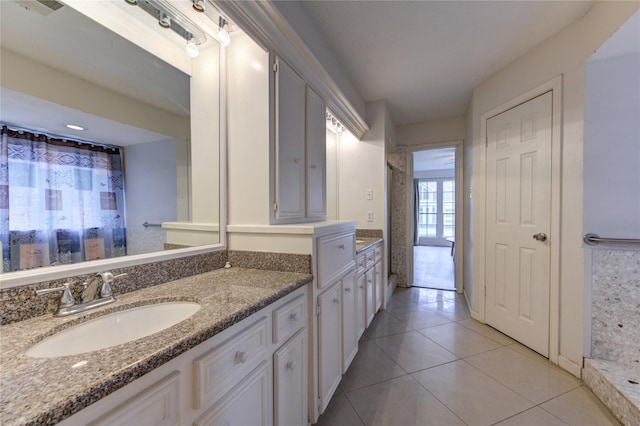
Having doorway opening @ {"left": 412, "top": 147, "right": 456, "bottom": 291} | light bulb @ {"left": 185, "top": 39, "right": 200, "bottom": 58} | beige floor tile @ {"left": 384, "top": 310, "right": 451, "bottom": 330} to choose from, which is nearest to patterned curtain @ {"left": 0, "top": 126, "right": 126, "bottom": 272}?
light bulb @ {"left": 185, "top": 39, "right": 200, "bottom": 58}

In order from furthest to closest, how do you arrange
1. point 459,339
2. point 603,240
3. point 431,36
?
1. point 459,339
2. point 431,36
3. point 603,240

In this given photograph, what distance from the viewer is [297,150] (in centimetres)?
169

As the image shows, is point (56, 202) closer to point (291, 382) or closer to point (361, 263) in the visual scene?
point (291, 382)

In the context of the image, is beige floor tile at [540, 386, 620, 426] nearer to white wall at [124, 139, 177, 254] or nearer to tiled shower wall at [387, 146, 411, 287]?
tiled shower wall at [387, 146, 411, 287]

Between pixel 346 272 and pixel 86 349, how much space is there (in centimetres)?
134

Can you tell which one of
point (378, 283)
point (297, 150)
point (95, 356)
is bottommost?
point (378, 283)

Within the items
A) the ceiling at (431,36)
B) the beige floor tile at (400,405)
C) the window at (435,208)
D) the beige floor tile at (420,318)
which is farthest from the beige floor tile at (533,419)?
the window at (435,208)

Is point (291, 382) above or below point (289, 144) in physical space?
below

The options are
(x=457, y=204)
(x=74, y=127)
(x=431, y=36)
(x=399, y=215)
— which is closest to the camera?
(x=74, y=127)

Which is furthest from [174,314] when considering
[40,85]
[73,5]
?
[73,5]

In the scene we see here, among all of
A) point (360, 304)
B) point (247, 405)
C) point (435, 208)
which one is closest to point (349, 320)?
point (360, 304)

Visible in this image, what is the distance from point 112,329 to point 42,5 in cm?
120

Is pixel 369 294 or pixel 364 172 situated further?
pixel 364 172

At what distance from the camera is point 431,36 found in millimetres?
1969
